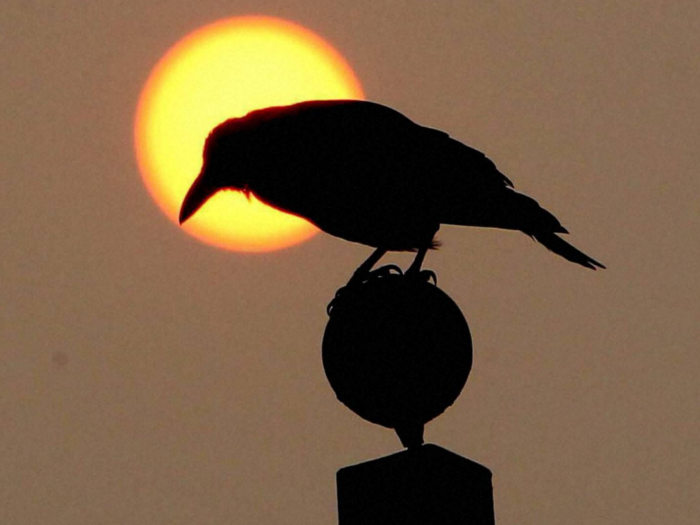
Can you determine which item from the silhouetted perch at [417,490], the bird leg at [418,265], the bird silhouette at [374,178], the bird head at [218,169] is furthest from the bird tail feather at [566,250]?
the silhouetted perch at [417,490]

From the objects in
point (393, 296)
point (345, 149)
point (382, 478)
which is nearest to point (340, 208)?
point (345, 149)

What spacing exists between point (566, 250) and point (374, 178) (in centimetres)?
123

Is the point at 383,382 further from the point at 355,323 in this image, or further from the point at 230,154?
the point at 230,154

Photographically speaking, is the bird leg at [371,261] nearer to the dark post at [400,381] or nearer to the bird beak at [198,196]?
the bird beak at [198,196]

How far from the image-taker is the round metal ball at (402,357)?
4.10 meters

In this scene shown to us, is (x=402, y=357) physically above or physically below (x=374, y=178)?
below

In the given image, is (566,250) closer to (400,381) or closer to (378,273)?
(378,273)

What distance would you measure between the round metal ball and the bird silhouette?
62.0 inches

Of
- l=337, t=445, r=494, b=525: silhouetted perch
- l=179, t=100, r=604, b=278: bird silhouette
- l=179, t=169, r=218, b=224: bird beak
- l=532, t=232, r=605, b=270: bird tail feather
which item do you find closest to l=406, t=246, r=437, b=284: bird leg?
l=179, t=100, r=604, b=278: bird silhouette

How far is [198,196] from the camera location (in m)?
6.41

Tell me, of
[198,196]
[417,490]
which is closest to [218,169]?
[198,196]

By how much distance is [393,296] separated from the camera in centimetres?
424

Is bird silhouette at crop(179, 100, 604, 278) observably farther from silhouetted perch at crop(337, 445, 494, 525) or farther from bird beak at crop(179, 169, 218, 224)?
silhouetted perch at crop(337, 445, 494, 525)

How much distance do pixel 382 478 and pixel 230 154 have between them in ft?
9.72
